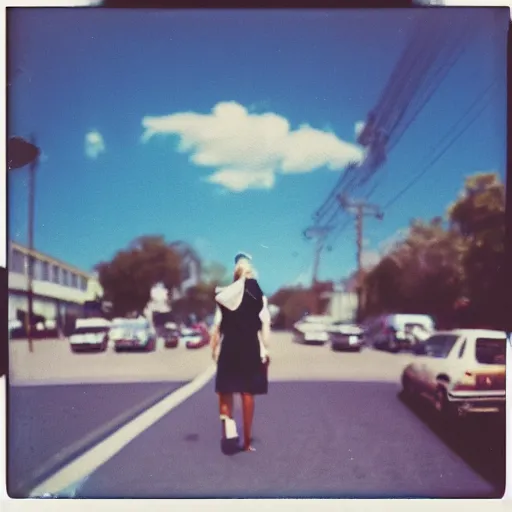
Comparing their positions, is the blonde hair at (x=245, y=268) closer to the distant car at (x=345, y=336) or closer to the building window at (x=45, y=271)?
the distant car at (x=345, y=336)

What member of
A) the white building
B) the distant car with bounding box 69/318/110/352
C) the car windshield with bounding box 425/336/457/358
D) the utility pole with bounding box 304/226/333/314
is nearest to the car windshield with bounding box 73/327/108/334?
the distant car with bounding box 69/318/110/352

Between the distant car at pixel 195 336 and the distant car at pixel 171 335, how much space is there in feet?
0.17

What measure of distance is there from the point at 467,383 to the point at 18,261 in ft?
8.98

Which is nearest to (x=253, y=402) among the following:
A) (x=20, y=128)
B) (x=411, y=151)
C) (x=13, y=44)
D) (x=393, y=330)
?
(x=393, y=330)

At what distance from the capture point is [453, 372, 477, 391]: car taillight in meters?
4.89

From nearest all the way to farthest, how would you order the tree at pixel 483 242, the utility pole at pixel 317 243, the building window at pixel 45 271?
1. the tree at pixel 483 242
2. the building window at pixel 45 271
3. the utility pole at pixel 317 243

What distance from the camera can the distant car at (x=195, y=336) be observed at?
497 cm

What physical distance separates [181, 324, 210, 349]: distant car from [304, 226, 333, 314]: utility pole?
69 centimetres

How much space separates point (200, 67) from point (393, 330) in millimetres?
1956

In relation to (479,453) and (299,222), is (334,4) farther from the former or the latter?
(479,453)

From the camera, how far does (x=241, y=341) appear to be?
5.00 m

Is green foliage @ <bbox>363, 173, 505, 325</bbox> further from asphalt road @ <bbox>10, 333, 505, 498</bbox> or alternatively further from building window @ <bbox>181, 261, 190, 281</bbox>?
building window @ <bbox>181, 261, 190, 281</bbox>

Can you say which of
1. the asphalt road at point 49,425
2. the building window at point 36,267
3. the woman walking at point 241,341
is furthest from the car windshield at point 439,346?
the building window at point 36,267

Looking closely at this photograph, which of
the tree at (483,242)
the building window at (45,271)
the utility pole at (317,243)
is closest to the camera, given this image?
the tree at (483,242)
